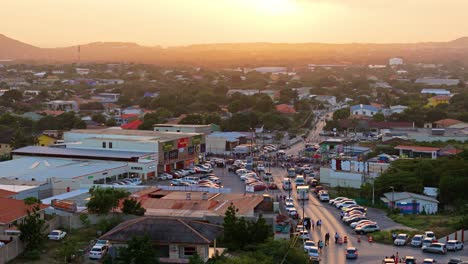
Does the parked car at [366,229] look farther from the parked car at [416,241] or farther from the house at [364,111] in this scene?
the house at [364,111]

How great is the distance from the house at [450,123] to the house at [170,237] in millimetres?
17830

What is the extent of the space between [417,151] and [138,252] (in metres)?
12.0

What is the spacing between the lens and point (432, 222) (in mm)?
12391

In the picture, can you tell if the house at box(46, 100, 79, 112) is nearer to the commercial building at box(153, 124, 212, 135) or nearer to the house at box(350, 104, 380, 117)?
the commercial building at box(153, 124, 212, 135)

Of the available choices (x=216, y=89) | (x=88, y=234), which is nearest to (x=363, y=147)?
(x=88, y=234)

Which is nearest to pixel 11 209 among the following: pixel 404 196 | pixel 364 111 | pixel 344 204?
pixel 344 204

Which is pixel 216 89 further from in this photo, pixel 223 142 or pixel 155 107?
pixel 223 142

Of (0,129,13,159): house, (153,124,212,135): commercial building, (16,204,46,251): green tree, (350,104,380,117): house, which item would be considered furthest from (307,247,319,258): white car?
(350,104,380,117): house

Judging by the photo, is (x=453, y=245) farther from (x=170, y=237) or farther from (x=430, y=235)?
(x=170, y=237)

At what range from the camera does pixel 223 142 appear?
22.2 meters

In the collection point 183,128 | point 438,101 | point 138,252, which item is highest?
point 138,252

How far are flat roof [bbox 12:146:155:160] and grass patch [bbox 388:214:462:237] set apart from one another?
6.93 meters

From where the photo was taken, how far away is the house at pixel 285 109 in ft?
105

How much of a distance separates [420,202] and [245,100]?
64.3 ft
